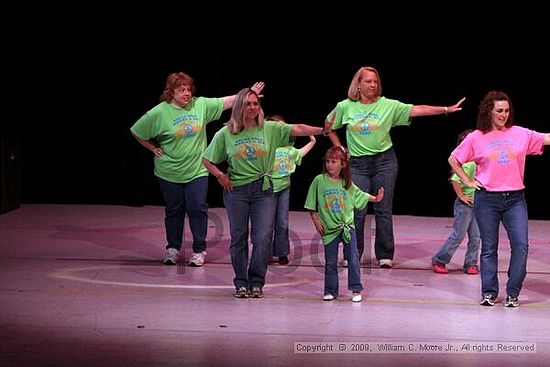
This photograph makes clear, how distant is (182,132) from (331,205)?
2094mm

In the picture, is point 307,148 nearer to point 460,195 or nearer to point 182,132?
point 182,132

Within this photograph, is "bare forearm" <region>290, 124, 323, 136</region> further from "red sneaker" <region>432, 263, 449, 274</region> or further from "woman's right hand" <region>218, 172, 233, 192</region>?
"red sneaker" <region>432, 263, 449, 274</region>

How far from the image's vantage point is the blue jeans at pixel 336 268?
Answer: 29.1ft

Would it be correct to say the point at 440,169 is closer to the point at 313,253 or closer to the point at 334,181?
the point at 313,253

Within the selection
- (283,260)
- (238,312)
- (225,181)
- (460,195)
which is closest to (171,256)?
(283,260)

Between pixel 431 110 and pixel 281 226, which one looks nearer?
pixel 431 110

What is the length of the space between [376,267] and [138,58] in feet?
17.2

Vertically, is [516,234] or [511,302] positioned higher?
[516,234]

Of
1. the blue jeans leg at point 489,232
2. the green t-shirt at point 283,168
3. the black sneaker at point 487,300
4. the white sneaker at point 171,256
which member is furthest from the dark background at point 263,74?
the black sneaker at point 487,300

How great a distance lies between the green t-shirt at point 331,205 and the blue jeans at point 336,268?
72 millimetres

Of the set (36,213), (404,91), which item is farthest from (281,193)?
(36,213)

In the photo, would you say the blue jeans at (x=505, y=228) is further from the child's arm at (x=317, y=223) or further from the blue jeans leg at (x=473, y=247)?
the blue jeans leg at (x=473, y=247)

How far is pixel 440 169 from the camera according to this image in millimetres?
14180

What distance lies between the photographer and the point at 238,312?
836 centimetres
